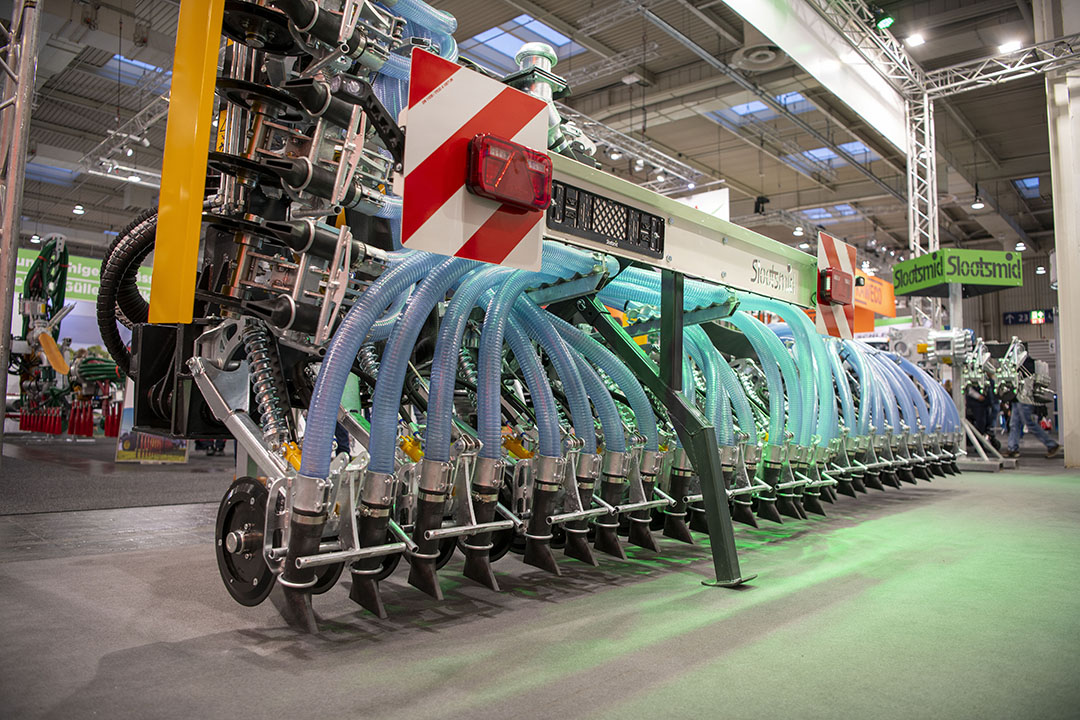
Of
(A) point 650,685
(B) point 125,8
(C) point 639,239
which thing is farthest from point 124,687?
(B) point 125,8

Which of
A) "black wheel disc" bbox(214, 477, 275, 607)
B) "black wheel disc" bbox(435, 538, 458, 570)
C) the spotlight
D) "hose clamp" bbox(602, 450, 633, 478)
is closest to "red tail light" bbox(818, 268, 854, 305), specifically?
"hose clamp" bbox(602, 450, 633, 478)

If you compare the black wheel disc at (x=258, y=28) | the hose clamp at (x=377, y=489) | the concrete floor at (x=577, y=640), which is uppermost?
the black wheel disc at (x=258, y=28)

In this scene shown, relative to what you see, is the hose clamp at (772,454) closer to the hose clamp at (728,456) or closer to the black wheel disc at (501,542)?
the hose clamp at (728,456)

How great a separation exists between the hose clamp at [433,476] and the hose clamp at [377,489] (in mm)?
146

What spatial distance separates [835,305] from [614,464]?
1523 millimetres

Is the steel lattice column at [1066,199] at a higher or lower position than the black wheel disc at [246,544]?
higher

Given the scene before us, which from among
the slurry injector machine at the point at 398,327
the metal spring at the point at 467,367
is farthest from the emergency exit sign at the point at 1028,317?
the metal spring at the point at 467,367

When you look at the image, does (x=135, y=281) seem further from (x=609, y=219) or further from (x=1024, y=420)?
(x=1024, y=420)

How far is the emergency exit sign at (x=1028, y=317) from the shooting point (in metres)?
21.6

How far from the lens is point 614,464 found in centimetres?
283

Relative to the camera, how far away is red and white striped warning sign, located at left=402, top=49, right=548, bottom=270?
6.08ft

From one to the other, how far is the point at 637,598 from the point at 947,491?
4.44 meters

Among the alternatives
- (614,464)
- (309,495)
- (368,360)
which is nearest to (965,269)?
(614,464)

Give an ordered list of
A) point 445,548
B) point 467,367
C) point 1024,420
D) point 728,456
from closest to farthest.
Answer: point 445,548 → point 467,367 → point 728,456 → point 1024,420
